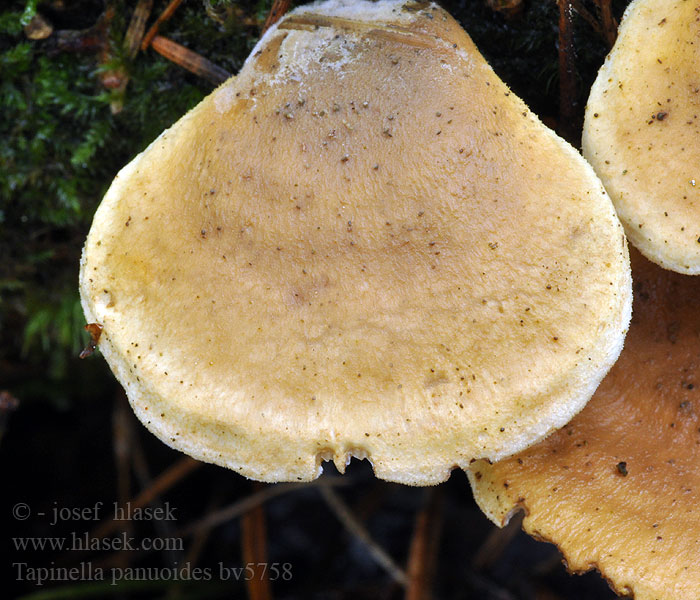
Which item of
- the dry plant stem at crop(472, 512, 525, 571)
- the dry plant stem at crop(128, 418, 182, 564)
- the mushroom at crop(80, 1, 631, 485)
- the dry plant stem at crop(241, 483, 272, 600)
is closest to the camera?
the mushroom at crop(80, 1, 631, 485)

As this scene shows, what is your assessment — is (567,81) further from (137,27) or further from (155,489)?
(155,489)

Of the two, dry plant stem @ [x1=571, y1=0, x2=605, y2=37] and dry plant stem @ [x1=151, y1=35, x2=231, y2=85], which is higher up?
dry plant stem @ [x1=571, y1=0, x2=605, y2=37]

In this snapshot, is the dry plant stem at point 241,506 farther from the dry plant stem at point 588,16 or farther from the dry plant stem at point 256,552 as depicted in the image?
the dry plant stem at point 588,16

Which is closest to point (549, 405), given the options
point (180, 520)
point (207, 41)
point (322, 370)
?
point (322, 370)

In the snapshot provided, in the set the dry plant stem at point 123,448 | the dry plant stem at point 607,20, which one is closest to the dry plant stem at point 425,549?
the dry plant stem at point 123,448

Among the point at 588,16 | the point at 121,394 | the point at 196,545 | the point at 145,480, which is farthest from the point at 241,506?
the point at 588,16

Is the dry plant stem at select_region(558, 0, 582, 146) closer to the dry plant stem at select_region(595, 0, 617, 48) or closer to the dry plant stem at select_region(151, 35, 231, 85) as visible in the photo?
the dry plant stem at select_region(595, 0, 617, 48)

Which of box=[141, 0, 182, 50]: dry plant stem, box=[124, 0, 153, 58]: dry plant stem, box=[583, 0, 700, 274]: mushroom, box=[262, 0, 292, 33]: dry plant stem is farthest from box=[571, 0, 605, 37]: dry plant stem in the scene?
box=[124, 0, 153, 58]: dry plant stem
